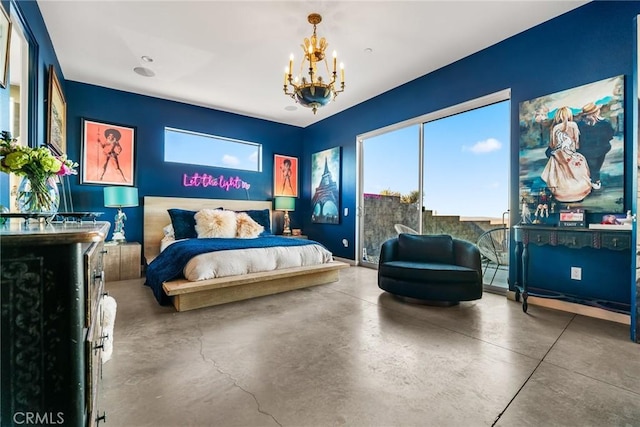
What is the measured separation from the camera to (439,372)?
1.79 m

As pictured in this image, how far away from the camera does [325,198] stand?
5.96m

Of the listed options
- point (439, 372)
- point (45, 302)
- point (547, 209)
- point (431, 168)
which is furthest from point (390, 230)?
point (45, 302)

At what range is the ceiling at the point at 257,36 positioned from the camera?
276 cm

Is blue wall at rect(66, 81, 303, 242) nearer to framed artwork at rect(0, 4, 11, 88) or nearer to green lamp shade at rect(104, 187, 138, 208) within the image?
green lamp shade at rect(104, 187, 138, 208)

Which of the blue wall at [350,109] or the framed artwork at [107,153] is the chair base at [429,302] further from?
the framed artwork at [107,153]

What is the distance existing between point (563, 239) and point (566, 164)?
0.78m

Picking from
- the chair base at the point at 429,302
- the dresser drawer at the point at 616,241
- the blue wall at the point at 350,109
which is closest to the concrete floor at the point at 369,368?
the chair base at the point at 429,302

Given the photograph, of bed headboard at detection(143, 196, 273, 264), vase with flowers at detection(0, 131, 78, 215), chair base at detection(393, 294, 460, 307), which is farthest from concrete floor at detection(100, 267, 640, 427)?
bed headboard at detection(143, 196, 273, 264)

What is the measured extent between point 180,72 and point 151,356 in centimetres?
370

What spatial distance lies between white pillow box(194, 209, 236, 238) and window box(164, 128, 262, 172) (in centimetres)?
142

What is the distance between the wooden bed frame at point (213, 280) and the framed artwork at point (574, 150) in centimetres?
244

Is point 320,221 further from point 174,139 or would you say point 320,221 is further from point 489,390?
point 489,390

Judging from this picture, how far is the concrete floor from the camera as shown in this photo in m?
1.42

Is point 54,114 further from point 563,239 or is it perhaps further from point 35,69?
point 563,239
